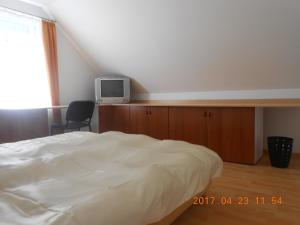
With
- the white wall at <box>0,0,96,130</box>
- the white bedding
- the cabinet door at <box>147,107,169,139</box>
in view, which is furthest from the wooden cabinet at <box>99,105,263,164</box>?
the white bedding

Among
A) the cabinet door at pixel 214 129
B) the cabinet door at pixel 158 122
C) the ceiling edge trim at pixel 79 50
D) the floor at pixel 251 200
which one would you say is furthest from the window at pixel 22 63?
the floor at pixel 251 200

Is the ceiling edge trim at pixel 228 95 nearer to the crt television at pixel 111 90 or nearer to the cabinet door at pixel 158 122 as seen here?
the crt television at pixel 111 90

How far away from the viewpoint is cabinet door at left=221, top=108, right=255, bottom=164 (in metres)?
3.13

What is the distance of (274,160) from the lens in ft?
10.0

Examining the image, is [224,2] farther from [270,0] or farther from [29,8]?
[29,8]

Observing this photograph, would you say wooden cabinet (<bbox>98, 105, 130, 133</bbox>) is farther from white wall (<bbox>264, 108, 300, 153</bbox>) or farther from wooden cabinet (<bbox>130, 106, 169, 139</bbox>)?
white wall (<bbox>264, 108, 300, 153</bbox>)

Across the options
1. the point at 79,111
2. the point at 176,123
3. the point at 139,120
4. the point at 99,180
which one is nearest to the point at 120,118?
the point at 139,120

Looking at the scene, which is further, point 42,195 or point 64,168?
point 64,168

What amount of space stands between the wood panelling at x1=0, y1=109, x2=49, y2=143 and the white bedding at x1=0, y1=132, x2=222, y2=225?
154cm

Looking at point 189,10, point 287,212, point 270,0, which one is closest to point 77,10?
point 189,10

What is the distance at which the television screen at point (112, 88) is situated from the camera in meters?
4.54

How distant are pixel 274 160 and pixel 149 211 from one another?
2484 millimetres

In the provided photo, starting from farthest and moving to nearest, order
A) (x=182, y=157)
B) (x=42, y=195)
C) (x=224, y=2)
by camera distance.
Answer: (x=224, y=2)
(x=182, y=157)
(x=42, y=195)

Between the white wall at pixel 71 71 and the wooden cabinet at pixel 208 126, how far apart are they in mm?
989
